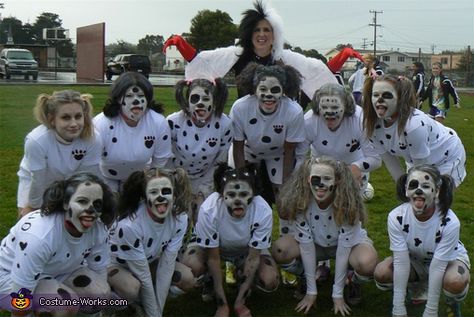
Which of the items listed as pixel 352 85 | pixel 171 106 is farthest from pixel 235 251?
pixel 171 106

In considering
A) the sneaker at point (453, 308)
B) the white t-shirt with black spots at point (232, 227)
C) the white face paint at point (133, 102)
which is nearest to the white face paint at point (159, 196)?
the white t-shirt with black spots at point (232, 227)

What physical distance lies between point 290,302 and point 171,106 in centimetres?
1342

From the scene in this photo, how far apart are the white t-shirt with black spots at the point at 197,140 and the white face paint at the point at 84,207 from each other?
1.32 meters

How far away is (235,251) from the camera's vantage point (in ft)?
15.0

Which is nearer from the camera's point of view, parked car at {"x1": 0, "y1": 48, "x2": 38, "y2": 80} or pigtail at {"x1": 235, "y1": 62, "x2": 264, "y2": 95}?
pigtail at {"x1": 235, "y1": 62, "x2": 264, "y2": 95}

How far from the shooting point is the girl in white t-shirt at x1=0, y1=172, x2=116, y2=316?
3.54m

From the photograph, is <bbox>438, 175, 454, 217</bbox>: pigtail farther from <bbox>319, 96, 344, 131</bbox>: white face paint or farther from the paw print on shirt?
the paw print on shirt

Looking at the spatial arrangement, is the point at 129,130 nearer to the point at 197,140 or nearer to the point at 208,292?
the point at 197,140

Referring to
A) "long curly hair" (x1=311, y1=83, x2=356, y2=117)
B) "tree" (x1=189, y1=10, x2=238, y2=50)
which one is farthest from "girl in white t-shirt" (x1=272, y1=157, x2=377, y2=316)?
"tree" (x1=189, y1=10, x2=238, y2=50)

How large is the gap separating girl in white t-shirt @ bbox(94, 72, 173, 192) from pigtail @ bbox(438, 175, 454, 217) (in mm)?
2129

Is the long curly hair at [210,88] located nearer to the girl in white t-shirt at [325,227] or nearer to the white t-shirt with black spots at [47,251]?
the girl in white t-shirt at [325,227]

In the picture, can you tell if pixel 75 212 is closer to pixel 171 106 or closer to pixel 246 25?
pixel 246 25

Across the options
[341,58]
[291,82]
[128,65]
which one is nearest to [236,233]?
[291,82]

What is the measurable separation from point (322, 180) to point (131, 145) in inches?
59.2
